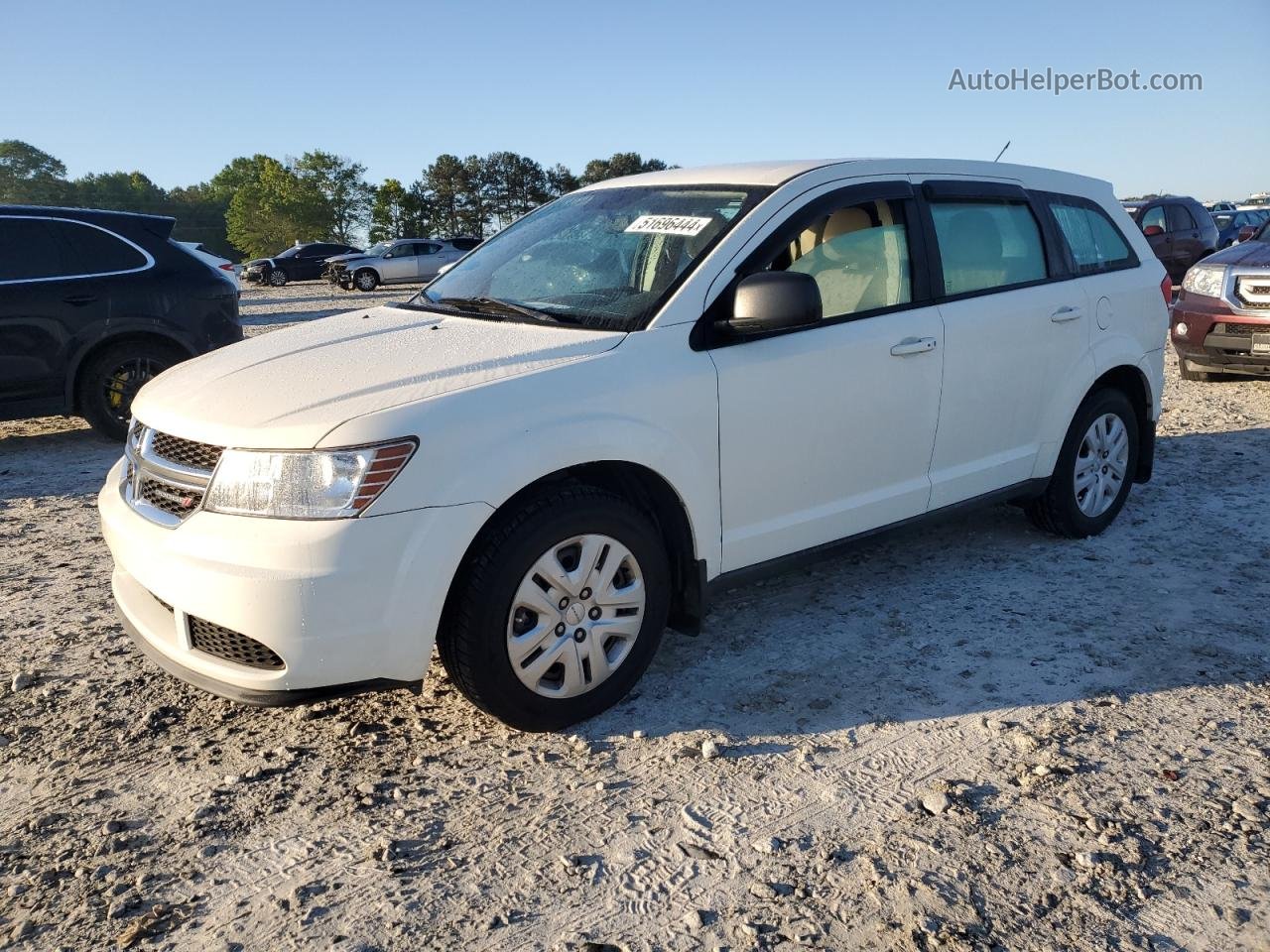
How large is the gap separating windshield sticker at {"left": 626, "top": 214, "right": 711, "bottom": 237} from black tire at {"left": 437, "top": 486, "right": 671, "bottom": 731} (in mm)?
1117

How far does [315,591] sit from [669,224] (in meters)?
1.96

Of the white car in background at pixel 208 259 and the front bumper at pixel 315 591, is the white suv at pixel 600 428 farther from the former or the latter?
the white car in background at pixel 208 259

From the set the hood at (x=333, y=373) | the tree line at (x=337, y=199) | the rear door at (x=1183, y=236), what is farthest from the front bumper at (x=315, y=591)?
the tree line at (x=337, y=199)

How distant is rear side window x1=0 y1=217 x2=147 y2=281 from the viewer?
740 centimetres

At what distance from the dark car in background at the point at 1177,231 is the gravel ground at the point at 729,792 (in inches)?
563

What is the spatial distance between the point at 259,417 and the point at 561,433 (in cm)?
88

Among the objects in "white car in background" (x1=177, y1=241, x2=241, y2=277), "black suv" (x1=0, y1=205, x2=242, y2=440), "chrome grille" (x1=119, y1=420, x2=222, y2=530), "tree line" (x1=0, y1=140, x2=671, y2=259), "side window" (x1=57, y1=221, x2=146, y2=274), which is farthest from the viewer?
"tree line" (x1=0, y1=140, x2=671, y2=259)

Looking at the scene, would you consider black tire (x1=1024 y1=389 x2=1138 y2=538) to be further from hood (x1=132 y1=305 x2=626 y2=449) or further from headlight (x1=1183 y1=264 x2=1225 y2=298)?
headlight (x1=1183 y1=264 x2=1225 y2=298)

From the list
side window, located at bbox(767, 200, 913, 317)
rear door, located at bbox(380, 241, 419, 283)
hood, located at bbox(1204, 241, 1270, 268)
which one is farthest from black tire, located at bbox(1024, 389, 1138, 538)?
rear door, located at bbox(380, 241, 419, 283)

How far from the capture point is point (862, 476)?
4016 millimetres

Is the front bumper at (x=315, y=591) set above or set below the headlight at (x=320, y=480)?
below

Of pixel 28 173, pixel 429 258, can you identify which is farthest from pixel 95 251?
pixel 28 173

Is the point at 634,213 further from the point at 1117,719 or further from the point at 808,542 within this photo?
the point at 1117,719

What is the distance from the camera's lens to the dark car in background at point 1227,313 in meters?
8.86
